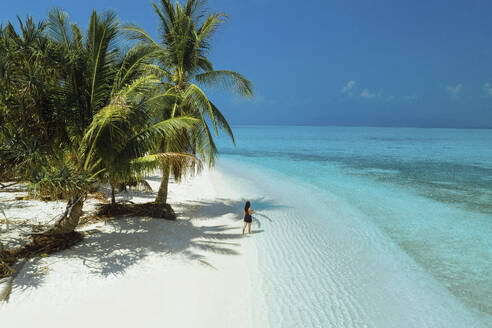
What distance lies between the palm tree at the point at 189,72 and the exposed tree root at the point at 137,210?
1.18ft

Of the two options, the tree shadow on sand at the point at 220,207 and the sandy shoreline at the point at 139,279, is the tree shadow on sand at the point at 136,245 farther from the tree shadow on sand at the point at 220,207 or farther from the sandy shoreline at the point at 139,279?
the tree shadow on sand at the point at 220,207

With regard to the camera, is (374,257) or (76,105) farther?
(374,257)

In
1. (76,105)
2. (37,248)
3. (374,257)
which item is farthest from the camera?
(374,257)

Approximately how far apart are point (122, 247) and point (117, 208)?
2.48 m

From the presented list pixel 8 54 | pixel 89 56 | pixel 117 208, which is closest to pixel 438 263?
pixel 117 208

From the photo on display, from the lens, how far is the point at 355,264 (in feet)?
22.4

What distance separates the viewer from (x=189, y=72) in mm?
9234

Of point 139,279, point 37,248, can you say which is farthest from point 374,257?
point 37,248

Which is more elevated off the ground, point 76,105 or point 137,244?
point 76,105

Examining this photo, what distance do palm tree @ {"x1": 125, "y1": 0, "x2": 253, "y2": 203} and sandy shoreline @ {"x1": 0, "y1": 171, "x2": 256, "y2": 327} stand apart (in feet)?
6.97

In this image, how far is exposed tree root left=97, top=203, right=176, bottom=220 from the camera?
8.33m

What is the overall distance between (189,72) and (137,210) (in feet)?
15.0

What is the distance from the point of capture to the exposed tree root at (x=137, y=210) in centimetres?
833

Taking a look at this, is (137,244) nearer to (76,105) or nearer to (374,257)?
(76,105)
